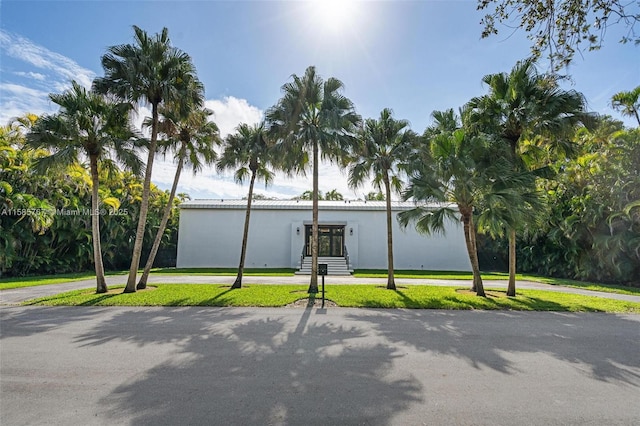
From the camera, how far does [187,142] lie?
42.4 feet

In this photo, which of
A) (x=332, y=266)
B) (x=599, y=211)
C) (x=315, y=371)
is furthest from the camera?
(x=332, y=266)

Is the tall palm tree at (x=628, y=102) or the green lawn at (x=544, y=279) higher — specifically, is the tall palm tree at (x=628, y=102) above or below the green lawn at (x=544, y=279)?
above

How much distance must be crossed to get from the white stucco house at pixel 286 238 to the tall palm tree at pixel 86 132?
1326 centimetres

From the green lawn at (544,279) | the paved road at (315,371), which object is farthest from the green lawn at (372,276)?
the paved road at (315,371)

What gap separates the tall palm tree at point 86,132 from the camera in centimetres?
1064

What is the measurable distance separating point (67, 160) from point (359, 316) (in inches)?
458

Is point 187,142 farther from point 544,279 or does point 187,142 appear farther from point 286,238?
point 544,279

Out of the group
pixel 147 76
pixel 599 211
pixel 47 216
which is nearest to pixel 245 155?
pixel 147 76

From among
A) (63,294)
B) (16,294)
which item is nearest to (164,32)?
(63,294)

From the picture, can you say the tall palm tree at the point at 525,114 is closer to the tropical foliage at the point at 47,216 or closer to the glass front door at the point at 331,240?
the glass front door at the point at 331,240

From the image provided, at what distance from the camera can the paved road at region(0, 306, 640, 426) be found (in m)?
3.27

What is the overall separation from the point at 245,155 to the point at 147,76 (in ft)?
15.0

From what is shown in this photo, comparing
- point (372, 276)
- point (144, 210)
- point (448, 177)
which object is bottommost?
point (372, 276)

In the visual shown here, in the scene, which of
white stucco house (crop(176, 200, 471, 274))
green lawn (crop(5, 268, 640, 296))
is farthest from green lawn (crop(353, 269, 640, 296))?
white stucco house (crop(176, 200, 471, 274))
